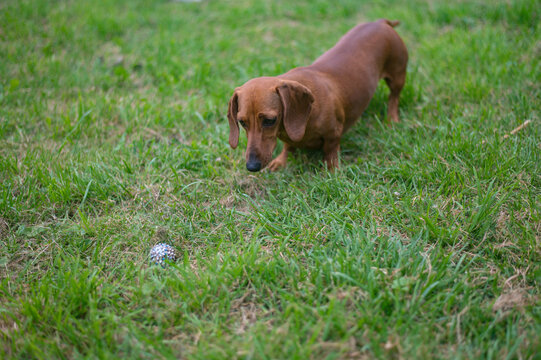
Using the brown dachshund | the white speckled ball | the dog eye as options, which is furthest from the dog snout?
the white speckled ball

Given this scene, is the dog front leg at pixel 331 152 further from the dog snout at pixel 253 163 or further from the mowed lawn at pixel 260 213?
the dog snout at pixel 253 163

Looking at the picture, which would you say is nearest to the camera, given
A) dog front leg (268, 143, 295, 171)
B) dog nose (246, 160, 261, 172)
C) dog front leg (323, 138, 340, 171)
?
dog nose (246, 160, 261, 172)

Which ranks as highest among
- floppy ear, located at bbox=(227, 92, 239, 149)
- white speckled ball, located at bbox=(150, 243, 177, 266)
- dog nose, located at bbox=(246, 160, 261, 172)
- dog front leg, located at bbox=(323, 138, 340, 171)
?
floppy ear, located at bbox=(227, 92, 239, 149)

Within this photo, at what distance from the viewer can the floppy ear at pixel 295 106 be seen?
274 centimetres

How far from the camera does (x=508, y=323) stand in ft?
5.75

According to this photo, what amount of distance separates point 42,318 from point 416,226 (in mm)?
2018

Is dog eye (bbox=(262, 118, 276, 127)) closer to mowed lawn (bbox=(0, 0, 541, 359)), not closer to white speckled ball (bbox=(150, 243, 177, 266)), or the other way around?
mowed lawn (bbox=(0, 0, 541, 359))

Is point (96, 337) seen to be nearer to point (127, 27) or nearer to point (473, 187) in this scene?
point (473, 187)

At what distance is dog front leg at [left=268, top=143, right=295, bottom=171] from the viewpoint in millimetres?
3299

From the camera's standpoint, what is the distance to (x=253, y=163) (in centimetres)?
267

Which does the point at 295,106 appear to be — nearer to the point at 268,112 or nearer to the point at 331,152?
the point at 268,112

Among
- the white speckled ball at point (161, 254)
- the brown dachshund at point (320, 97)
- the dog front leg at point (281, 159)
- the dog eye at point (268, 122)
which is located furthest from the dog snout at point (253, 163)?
the white speckled ball at point (161, 254)

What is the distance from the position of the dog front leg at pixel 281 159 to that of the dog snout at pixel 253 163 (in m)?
0.61

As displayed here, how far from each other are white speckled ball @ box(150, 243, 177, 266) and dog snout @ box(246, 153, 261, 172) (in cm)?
73
